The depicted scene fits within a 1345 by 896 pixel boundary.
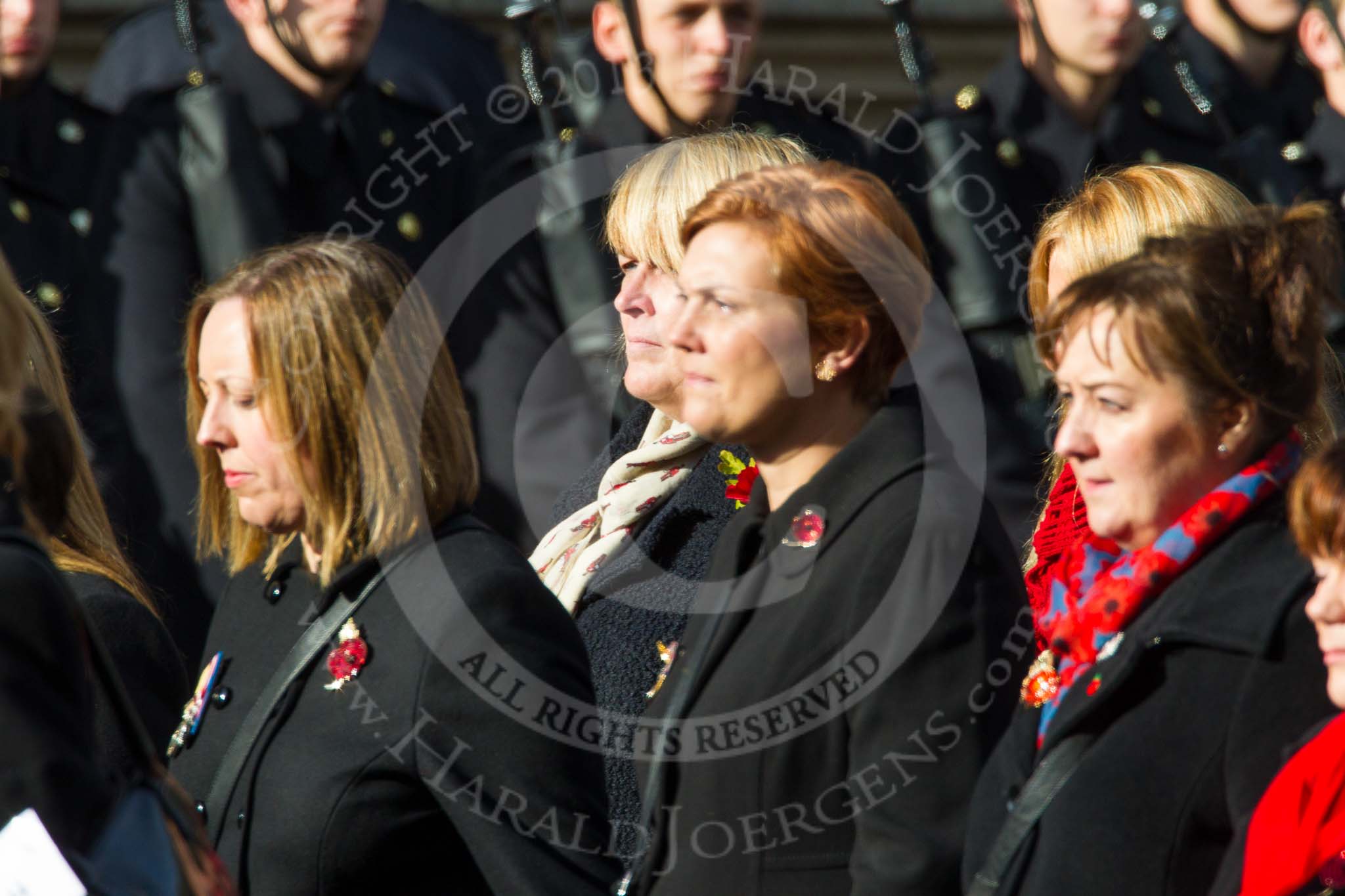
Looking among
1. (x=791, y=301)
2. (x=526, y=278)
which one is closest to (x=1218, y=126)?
(x=526, y=278)

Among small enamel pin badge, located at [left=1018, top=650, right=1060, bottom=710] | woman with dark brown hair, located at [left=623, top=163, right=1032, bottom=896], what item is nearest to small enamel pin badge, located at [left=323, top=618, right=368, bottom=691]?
woman with dark brown hair, located at [left=623, top=163, right=1032, bottom=896]

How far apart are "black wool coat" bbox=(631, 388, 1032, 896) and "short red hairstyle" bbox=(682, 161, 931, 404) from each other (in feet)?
0.47

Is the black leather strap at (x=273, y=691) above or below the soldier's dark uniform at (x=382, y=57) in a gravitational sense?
below

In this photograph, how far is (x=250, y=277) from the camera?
284 centimetres

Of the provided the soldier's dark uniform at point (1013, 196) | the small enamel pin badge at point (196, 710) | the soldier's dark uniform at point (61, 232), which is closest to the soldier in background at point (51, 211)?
the soldier's dark uniform at point (61, 232)

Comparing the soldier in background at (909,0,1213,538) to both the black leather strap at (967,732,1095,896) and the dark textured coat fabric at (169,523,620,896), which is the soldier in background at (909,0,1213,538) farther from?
the black leather strap at (967,732,1095,896)

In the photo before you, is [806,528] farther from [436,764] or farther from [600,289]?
[600,289]

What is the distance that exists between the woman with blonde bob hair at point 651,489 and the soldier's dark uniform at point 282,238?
1004mm

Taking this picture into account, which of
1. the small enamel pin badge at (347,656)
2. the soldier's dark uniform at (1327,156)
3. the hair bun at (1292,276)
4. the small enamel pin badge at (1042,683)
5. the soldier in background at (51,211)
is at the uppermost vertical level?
the soldier in background at (51,211)

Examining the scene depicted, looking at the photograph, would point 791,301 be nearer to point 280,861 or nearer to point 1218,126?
point 280,861

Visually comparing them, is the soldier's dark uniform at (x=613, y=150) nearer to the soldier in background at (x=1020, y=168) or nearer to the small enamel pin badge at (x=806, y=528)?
the soldier in background at (x=1020, y=168)

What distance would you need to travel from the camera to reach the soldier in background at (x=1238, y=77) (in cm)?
→ 516

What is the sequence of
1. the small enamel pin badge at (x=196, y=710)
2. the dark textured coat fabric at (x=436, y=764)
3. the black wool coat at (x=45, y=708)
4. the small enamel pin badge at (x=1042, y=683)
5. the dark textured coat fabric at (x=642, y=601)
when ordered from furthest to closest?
the dark textured coat fabric at (x=642, y=601) < the small enamel pin badge at (x=196, y=710) < the dark textured coat fabric at (x=436, y=764) < the small enamel pin badge at (x=1042, y=683) < the black wool coat at (x=45, y=708)

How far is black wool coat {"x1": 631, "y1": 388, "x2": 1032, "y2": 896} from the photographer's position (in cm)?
239
